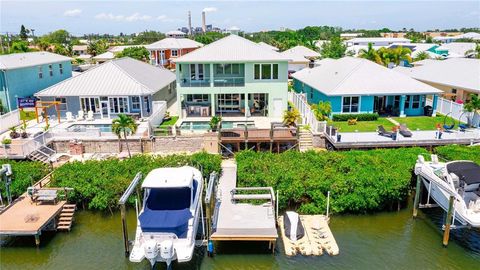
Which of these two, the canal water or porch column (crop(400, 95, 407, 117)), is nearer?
the canal water

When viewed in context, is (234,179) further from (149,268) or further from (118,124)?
(118,124)

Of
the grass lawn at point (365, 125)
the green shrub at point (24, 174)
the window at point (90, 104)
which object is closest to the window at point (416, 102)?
the grass lawn at point (365, 125)

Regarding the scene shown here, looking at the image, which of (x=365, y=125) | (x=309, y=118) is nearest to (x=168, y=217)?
(x=309, y=118)

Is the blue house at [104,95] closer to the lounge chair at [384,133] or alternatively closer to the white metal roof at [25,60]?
the white metal roof at [25,60]

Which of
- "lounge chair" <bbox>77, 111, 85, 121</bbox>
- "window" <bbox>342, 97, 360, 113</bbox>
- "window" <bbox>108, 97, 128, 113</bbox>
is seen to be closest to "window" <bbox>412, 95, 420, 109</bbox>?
"window" <bbox>342, 97, 360, 113</bbox>

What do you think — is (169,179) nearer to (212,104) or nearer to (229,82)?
(212,104)

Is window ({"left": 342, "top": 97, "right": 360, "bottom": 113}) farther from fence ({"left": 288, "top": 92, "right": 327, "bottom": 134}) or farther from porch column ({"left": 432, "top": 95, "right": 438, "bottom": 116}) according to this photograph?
porch column ({"left": 432, "top": 95, "right": 438, "bottom": 116})
